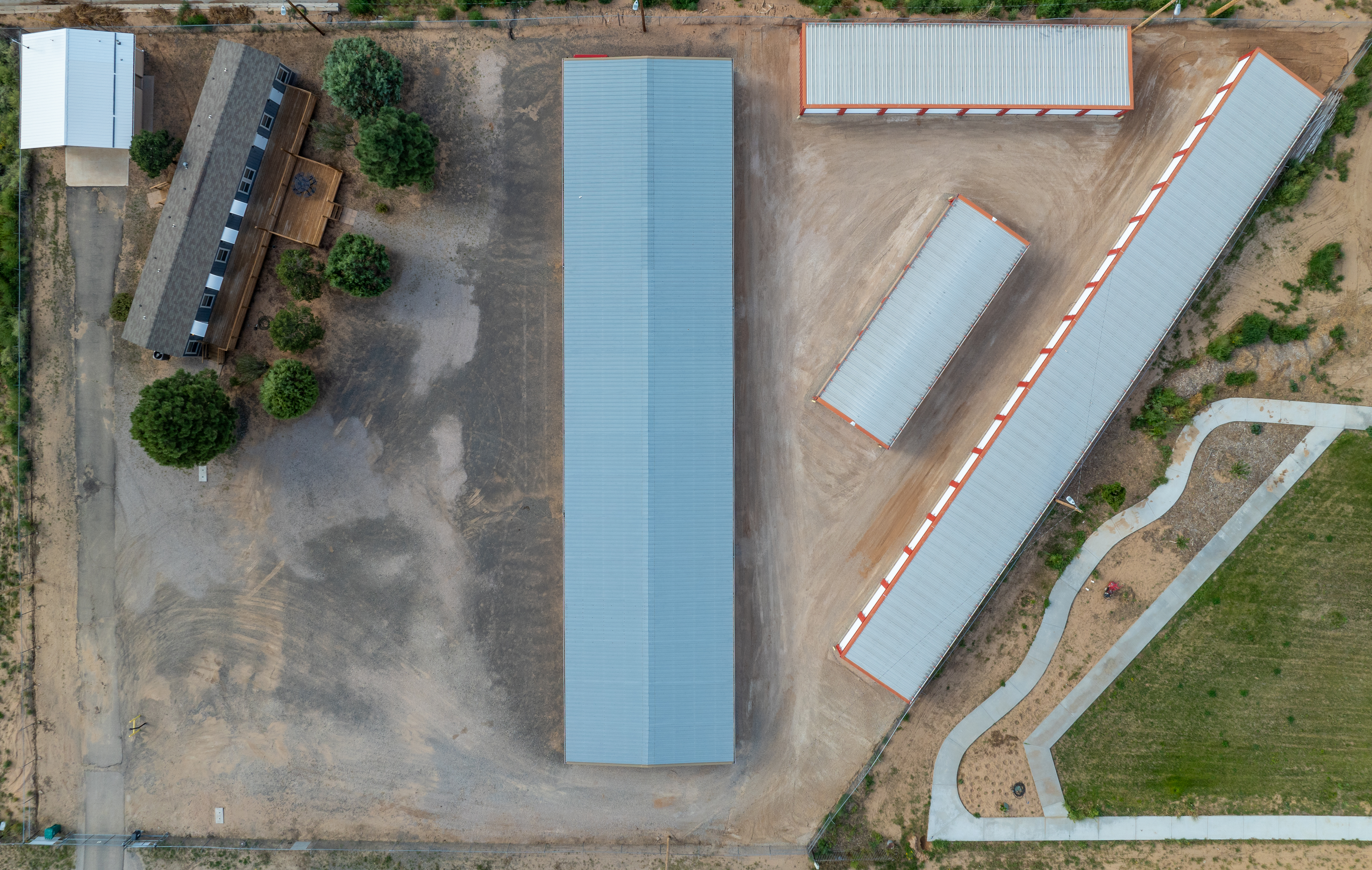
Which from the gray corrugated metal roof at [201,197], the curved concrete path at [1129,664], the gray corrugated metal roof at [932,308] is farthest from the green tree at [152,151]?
the curved concrete path at [1129,664]

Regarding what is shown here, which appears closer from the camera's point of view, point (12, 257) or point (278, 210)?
point (278, 210)

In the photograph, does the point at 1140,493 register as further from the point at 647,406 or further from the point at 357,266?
the point at 357,266

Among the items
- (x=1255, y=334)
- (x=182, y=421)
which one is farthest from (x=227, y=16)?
(x=1255, y=334)

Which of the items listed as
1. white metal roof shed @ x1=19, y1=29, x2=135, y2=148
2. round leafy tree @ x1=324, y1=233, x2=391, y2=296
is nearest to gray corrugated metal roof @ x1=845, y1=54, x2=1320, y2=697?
round leafy tree @ x1=324, y1=233, x2=391, y2=296

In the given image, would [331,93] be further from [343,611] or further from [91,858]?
[91,858]

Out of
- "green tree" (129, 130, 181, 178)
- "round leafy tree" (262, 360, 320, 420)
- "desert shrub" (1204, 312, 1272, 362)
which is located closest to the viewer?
"round leafy tree" (262, 360, 320, 420)

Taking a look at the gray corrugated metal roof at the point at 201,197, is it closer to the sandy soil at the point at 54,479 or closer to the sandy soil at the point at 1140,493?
the sandy soil at the point at 54,479

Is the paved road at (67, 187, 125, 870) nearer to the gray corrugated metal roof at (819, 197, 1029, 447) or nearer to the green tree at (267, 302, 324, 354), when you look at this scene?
the green tree at (267, 302, 324, 354)
